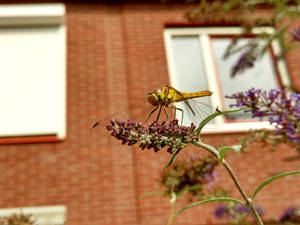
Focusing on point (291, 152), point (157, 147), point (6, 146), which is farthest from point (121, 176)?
point (157, 147)

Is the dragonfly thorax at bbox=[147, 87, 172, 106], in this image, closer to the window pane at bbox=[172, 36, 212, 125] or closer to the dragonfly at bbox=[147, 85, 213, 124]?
the dragonfly at bbox=[147, 85, 213, 124]

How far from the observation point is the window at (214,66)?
457cm

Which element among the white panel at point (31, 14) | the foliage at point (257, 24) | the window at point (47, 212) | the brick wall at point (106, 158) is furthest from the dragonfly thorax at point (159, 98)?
the white panel at point (31, 14)

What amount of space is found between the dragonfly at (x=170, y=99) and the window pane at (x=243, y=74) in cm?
357

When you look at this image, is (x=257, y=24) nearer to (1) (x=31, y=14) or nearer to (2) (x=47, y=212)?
(2) (x=47, y=212)

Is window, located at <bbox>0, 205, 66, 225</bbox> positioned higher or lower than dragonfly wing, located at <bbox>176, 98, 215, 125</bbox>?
lower

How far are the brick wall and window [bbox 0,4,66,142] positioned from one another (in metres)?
0.17

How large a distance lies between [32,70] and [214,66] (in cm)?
272

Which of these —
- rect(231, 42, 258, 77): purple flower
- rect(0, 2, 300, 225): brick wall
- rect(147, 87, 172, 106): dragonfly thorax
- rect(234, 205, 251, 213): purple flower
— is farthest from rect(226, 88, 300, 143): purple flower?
rect(0, 2, 300, 225): brick wall

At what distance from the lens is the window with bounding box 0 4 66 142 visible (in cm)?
424

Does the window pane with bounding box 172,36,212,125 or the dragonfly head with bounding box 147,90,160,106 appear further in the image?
the window pane with bounding box 172,36,212,125

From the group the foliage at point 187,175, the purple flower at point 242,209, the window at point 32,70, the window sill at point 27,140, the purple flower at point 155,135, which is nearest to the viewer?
the purple flower at point 155,135

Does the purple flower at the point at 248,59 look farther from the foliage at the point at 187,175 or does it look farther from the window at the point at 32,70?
the window at the point at 32,70

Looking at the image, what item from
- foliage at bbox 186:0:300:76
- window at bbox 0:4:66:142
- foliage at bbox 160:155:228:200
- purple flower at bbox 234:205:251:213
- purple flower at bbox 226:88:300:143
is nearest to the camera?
purple flower at bbox 226:88:300:143
